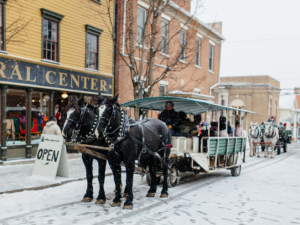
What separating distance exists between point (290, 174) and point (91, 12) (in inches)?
434

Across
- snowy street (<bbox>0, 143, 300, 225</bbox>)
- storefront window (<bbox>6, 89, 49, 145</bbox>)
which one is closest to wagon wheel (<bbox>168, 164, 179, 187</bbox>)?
snowy street (<bbox>0, 143, 300, 225</bbox>)

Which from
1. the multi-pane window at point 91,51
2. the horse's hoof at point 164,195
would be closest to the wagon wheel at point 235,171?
the horse's hoof at point 164,195

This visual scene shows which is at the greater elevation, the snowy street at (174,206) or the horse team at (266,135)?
the horse team at (266,135)

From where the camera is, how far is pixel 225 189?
7758mm

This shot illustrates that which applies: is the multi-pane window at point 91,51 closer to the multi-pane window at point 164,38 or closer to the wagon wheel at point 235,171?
the multi-pane window at point 164,38

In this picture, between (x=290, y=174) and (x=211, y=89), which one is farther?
(x=211, y=89)

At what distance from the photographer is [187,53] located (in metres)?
15.5

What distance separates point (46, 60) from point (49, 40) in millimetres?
926

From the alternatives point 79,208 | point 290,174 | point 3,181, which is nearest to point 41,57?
point 3,181

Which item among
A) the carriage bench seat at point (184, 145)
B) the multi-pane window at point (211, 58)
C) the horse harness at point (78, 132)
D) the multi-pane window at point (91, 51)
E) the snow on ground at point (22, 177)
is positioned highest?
the multi-pane window at point (211, 58)

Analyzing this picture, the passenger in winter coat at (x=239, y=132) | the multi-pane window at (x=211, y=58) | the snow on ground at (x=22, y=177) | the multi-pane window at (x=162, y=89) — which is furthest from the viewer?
the multi-pane window at (x=211, y=58)

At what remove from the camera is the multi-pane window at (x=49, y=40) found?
12.2 m

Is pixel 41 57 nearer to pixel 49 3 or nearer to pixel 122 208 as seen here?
pixel 49 3

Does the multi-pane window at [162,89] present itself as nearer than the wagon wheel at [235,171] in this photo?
No
